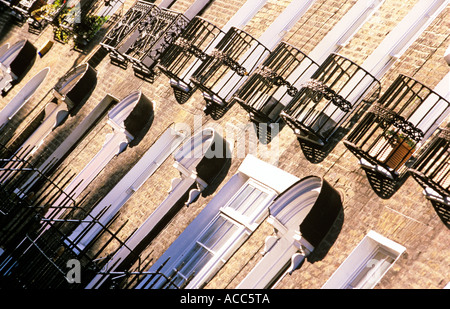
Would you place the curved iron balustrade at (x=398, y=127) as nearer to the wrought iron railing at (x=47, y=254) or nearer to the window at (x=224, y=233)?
the window at (x=224, y=233)

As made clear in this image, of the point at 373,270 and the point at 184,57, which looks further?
the point at 184,57

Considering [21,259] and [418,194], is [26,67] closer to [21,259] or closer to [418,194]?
[21,259]

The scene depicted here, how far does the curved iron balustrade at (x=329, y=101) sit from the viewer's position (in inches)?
469

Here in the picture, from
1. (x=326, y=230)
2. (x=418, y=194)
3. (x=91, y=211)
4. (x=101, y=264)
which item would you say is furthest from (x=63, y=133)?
(x=418, y=194)

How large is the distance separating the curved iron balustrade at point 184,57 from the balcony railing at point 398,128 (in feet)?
20.2

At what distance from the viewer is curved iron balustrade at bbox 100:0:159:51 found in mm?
19453

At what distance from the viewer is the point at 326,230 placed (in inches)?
446

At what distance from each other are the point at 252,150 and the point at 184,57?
4.41 meters

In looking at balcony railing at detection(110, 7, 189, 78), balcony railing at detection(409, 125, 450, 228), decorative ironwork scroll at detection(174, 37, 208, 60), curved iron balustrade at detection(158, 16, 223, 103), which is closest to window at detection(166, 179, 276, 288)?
decorative ironwork scroll at detection(174, 37, 208, 60)

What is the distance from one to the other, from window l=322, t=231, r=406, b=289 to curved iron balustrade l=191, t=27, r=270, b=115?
213 inches

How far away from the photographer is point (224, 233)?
14094 mm

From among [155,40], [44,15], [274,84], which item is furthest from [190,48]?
[44,15]

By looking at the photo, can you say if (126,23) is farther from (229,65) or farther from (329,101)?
(329,101)
